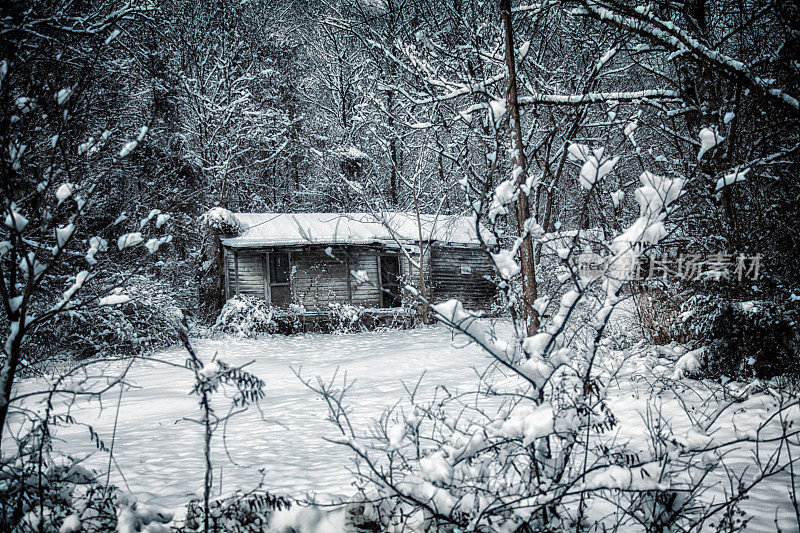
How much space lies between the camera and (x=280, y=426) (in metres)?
4.82

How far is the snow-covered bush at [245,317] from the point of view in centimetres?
1342

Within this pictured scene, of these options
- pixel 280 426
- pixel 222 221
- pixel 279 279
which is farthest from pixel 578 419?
pixel 279 279

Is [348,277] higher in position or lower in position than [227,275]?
lower

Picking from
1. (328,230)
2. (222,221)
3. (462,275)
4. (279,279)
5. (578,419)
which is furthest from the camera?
(462,275)

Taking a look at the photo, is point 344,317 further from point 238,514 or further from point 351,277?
point 238,514

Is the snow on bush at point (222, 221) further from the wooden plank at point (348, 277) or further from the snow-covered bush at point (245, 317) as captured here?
the wooden plank at point (348, 277)

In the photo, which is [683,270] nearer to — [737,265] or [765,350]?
[737,265]

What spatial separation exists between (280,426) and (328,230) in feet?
37.0

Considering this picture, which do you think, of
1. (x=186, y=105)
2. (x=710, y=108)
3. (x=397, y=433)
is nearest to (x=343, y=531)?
(x=397, y=433)

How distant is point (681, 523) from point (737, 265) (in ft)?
14.1

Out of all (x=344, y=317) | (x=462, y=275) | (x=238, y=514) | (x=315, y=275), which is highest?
(x=315, y=275)

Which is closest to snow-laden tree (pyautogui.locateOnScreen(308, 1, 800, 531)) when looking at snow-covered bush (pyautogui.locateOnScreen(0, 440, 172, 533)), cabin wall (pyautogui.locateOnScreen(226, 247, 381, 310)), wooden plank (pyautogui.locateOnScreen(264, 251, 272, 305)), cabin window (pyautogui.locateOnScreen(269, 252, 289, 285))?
snow-covered bush (pyautogui.locateOnScreen(0, 440, 172, 533))

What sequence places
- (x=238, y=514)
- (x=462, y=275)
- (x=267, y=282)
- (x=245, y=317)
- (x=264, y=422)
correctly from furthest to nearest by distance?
1. (x=462, y=275)
2. (x=267, y=282)
3. (x=245, y=317)
4. (x=264, y=422)
5. (x=238, y=514)

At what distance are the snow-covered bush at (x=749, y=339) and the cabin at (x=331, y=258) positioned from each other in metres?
9.09
